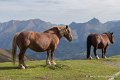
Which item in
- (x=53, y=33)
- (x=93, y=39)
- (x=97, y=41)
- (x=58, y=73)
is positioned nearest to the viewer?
(x=58, y=73)

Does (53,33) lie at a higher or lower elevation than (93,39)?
higher

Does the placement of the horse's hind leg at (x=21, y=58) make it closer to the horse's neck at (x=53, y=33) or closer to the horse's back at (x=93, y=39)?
the horse's neck at (x=53, y=33)

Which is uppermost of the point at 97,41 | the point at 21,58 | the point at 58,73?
the point at 97,41

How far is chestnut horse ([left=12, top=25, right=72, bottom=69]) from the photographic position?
26219mm

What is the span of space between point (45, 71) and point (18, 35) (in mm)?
3008

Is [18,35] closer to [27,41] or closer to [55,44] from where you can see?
[27,41]

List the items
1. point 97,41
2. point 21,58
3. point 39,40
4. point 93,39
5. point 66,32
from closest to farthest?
point 21,58 → point 39,40 → point 66,32 → point 93,39 → point 97,41

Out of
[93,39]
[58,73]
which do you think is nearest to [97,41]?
[93,39]

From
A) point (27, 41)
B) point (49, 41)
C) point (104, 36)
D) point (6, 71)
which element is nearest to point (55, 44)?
point (49, 41)

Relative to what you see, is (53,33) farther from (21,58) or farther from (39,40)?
(21,58)

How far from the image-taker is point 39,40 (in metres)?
27.4

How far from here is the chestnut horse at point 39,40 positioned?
26219mm

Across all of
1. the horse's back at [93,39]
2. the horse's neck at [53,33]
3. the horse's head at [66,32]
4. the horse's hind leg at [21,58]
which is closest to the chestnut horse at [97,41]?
the horse's back at [93,39]

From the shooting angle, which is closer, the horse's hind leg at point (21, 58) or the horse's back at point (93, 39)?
the horse's hind leg at point (21, 58)
